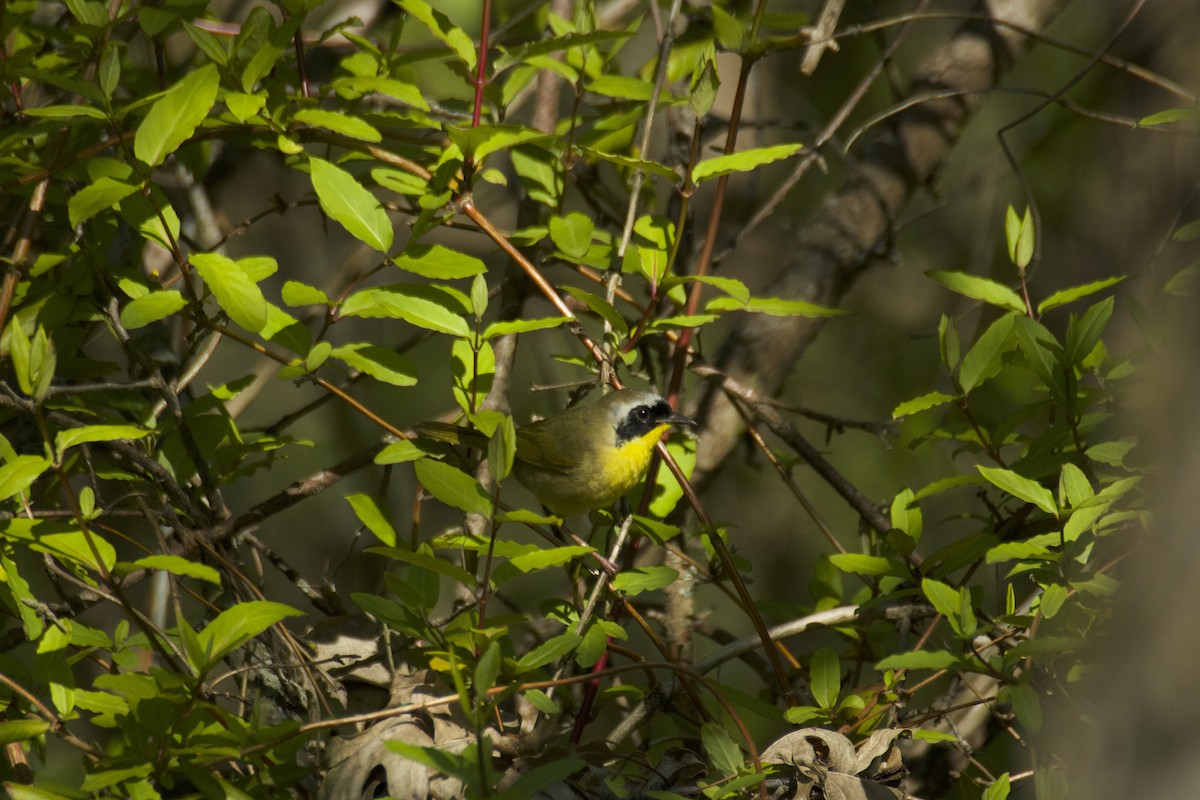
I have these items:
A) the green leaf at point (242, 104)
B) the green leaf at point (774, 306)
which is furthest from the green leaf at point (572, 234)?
the green leaf at point (242, 104)

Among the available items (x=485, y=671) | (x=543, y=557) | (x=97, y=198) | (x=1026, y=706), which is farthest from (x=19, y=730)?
(x=1026, y=706)

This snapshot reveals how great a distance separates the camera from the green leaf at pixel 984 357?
88.8 inches

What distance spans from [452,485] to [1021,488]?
1112 millimetres

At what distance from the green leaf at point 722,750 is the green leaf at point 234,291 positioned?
1149mm

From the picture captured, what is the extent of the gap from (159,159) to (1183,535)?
1838mm

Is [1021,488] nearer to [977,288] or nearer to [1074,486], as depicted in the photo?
[1074,486]

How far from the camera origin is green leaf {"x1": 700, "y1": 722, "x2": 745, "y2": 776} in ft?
6.23

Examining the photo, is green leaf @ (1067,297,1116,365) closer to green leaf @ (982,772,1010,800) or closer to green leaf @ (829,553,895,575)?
green leaf @ (829,553,895,575)

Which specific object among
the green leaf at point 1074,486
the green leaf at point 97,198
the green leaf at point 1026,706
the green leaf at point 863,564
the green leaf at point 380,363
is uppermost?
the green leaf at point 97,198

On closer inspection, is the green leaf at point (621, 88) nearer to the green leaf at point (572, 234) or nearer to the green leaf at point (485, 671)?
the green leaf at point (572, 234)

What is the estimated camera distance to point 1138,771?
39.3 inches

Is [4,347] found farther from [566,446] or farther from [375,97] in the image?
[566,446]

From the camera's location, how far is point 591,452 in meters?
3.40

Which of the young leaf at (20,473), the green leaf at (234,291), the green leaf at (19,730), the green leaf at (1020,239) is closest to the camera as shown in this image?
the green leaf at (19,730)
